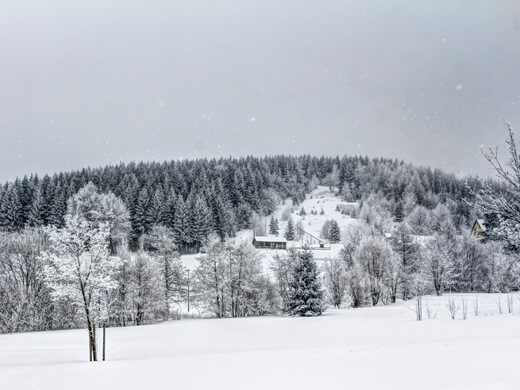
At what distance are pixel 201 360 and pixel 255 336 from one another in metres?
12.1

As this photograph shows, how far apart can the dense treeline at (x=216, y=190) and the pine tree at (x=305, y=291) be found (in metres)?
32.8

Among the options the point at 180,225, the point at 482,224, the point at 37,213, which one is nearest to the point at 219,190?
the point at 180,225

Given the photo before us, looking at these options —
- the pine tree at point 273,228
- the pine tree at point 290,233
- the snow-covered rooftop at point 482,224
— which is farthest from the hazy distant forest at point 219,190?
the snow-covered rooftop at point 482,224

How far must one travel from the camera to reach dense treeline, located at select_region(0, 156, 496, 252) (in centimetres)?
8269

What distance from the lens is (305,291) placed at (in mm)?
35656

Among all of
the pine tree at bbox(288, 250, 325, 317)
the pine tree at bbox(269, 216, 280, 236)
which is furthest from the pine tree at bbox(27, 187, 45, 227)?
the pine tree at bbox(288, 250, 325, 317)

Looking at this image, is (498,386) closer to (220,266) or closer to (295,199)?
(220,266)

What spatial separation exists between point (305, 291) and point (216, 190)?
73732 millimetres

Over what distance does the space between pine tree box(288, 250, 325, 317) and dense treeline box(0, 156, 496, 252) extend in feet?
108

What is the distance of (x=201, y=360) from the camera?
44.5 ft

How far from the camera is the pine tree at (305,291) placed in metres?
35.1

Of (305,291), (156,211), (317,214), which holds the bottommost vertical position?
(305,291)

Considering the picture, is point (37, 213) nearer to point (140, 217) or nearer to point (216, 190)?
point (140, 217)

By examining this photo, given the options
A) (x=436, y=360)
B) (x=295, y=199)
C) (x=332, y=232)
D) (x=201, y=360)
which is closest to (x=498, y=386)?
(x=436, y=360)
